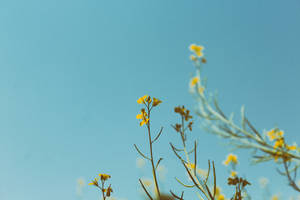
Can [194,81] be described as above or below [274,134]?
above

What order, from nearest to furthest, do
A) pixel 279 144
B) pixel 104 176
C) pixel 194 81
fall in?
Answer: pixel 104 176 < pixel 279 144 < pixel 194 81

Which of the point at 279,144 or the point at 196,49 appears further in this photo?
the point at 196,49

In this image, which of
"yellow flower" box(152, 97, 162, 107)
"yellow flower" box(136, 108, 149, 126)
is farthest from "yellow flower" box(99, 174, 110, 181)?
"yellow flower" box(152, 97, 162, 107)

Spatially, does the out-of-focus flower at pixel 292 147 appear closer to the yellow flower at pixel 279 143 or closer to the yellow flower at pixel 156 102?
the yellow flower at pixel 279 143

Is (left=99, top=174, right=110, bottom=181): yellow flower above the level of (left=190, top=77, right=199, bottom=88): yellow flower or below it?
below

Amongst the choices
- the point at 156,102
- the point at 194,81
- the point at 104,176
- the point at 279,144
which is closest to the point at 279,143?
the point at 279,144

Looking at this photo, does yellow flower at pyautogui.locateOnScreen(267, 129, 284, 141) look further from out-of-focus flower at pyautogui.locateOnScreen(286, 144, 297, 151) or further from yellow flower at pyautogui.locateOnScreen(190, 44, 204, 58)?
yellow flower at pyautogui.locateOnScreen(190, 44, 204, 58)

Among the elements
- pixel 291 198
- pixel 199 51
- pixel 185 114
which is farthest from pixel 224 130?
pixel 291 198

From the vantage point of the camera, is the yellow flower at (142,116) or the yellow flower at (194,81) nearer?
the yellow flower at (142,116)

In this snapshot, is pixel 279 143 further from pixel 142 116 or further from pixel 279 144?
pixel 142 116

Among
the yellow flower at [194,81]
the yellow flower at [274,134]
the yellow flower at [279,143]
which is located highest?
the yellow flower at [194,81]

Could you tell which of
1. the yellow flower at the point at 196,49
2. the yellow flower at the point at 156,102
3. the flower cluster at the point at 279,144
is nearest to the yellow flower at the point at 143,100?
the yellow flower at the point at 156,102

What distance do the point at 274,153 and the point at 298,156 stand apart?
0.20 metres

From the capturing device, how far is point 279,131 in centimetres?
254
